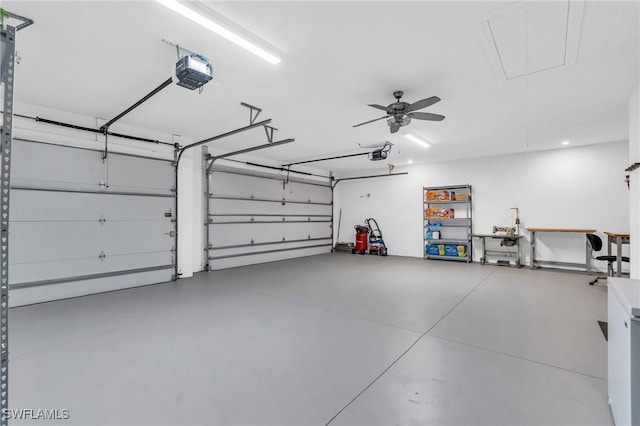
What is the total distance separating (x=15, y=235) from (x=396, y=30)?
5278 mm

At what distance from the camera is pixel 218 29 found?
233 cm

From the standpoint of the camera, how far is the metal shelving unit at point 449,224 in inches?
300

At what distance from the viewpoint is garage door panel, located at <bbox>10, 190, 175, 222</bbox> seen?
3900 millimetres

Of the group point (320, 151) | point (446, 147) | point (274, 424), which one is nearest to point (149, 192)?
point (320, 151)

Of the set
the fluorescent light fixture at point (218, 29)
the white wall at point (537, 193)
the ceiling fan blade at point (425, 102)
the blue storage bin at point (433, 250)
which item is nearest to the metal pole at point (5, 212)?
the fluorescent light fixture at point (218, 29)

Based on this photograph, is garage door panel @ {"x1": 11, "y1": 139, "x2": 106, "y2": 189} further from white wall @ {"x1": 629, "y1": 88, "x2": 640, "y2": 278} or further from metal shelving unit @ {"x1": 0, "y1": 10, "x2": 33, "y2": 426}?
white wall @ {"x1": 629, "y1": 88, "x2": 640, "y2": 278}

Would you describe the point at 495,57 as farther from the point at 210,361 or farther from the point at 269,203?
the point at 269,203

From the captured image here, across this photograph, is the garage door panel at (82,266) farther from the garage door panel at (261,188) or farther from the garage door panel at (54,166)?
the garage door panel at (261,188)

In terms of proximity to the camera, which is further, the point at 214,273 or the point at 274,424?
the point at 214,273

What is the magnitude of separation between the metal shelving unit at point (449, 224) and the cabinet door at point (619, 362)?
6.09 metres

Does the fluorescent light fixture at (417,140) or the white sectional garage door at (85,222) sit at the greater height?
the fluorescent light fixture at (417,140)

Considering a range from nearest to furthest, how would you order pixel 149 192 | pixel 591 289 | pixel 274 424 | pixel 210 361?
pixel 274 424
pixel 210 361
pixel 591 289
pixel 149 192

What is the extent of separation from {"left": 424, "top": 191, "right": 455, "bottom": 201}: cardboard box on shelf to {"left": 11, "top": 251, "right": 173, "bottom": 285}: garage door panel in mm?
6729

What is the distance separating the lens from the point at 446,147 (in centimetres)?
648
